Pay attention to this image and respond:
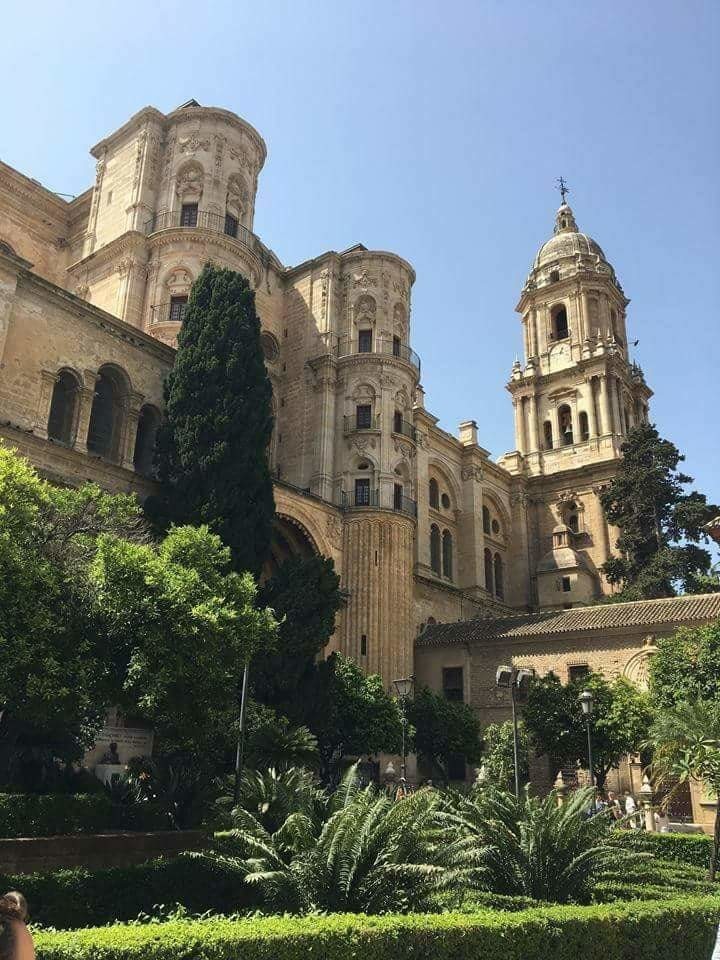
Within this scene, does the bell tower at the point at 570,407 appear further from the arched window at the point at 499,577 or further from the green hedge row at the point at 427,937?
the green hedge row at the point at 427,937

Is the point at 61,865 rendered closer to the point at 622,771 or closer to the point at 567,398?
the point at 622,771

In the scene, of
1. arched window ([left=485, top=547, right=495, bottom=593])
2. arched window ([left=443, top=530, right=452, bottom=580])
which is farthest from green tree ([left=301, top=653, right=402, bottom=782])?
arched window ([left=485, top=547, right=495, bottom=593])

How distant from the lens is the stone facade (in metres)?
23.5

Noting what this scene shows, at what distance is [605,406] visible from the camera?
159 feet

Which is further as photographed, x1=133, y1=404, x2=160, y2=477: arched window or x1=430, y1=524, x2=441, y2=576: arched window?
x1=430, y1=524, x2=441, y2=576: arched window

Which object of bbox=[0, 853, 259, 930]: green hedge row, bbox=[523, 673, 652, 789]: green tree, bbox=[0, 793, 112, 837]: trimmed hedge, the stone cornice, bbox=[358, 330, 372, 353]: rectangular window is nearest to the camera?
bbox=[0, 853, 259, 930]: green hedge row

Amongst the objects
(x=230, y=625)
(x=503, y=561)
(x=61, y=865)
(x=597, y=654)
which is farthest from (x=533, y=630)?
(x=61, y=865)

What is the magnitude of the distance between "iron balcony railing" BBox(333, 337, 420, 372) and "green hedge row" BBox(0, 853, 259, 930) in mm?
26032

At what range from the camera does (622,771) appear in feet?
90.1

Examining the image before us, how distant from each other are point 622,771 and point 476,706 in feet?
20.5

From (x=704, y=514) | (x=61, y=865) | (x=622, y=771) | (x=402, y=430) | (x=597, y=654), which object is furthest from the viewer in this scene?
(x=704, y=514)

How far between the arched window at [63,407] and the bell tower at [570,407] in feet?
95.7

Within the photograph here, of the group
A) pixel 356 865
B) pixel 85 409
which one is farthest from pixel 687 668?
pixel 85 409

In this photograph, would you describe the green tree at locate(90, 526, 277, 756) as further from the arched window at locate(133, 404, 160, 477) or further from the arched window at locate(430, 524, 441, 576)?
the arched window at locate(430, 524, 441, 576)
